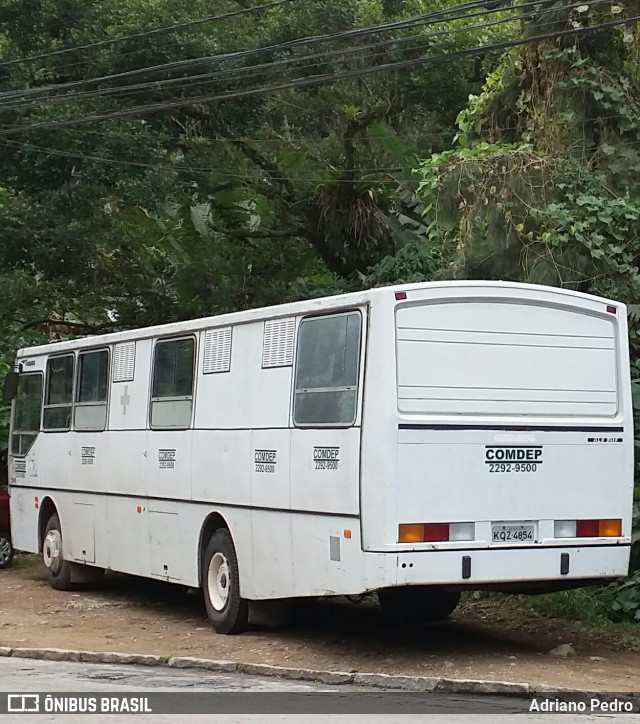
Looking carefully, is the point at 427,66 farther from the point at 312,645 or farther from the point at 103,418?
the point at 312,645

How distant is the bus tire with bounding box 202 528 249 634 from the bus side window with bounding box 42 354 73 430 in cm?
421

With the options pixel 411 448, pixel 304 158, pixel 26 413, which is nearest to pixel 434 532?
pixel 411 448

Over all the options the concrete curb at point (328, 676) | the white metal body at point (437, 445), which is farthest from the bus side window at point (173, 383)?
the concrete curb at point (328, 676)

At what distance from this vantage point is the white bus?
10.2 m

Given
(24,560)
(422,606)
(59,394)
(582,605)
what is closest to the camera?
(582,605)

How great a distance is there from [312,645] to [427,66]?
39.9ft

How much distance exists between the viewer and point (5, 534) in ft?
61.6

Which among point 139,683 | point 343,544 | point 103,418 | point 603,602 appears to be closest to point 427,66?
point 103,418

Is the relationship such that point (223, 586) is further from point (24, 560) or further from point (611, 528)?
point (24, 560)

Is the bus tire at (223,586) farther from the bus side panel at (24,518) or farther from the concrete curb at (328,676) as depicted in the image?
the bus side panel at (24,518)

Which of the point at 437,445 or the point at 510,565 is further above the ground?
the point at 437,445

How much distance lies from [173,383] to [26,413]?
4755mm

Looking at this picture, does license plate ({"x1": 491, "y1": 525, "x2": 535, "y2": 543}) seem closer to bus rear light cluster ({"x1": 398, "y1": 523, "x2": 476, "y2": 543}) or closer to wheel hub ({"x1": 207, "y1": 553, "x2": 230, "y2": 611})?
bus rear light cluster ({"x1": 398, "y1": 523, "x2": 476, "y2": 543})

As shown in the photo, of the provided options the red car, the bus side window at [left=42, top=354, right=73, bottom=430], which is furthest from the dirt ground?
the red car
